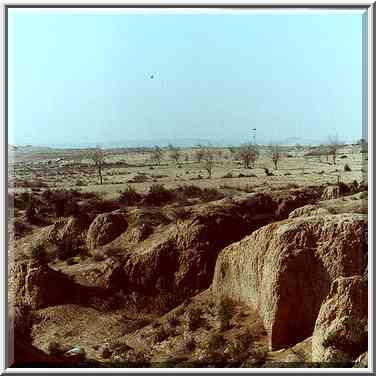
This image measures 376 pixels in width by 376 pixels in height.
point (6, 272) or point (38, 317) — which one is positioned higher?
point (6, 272)

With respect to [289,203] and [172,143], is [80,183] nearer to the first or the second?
[172,143]

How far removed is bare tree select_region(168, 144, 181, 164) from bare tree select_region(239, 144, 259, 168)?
808 millimetres

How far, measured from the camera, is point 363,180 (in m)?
9.37

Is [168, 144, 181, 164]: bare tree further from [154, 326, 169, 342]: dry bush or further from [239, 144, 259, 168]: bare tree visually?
[154, 326, 169, 342]: dry bush

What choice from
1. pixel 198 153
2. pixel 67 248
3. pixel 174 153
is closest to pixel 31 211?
pixel 67 248

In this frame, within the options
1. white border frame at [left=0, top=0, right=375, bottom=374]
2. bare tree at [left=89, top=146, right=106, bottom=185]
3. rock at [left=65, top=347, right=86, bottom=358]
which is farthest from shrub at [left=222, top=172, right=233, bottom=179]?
rock at [left=65, top=347, right=86, bottom=358]

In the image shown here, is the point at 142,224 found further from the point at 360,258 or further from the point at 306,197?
the point at 360,258

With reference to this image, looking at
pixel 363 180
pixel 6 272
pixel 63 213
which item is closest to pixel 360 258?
pixel 363 180

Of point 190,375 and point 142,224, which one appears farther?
point 142,224

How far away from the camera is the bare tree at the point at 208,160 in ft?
31.0

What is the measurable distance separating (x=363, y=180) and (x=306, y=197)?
0.77 m

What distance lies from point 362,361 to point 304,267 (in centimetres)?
134

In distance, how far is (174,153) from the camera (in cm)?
939

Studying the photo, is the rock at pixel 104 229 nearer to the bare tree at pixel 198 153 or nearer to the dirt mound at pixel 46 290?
the dirt mound at pixel 46 290
